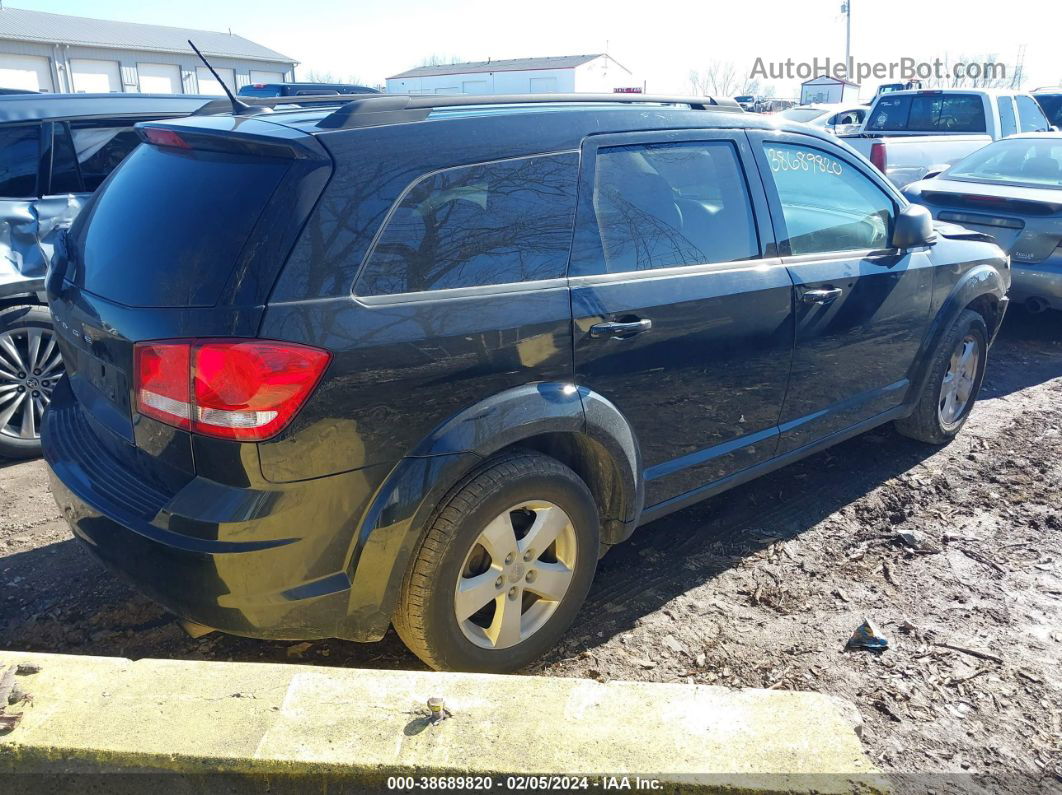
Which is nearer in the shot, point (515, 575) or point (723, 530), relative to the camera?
point (515, 575)

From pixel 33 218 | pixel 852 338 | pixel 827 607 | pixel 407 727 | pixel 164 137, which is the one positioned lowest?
pixel 827 607

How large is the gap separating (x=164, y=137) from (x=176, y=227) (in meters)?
0.49

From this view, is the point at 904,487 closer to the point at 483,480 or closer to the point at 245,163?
the point at 483,480

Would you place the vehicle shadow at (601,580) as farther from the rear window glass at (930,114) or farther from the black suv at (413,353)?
the rear window glass at (930,114)

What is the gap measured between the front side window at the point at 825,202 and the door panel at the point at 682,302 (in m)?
0.24

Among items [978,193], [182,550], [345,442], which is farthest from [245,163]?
[978,193]

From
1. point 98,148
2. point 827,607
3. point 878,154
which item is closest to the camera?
point 827,607

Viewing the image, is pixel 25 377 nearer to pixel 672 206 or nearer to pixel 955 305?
pixel 672 206

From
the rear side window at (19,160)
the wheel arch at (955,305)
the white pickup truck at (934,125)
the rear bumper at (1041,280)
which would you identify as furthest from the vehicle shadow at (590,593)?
the white pickup truck at (934,125)

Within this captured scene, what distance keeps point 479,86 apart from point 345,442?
5865cm

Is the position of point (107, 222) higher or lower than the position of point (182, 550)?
higher

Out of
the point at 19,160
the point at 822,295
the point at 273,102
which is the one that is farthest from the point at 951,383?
the point at 19,160

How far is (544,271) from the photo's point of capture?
288cm

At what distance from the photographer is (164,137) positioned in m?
2.87
